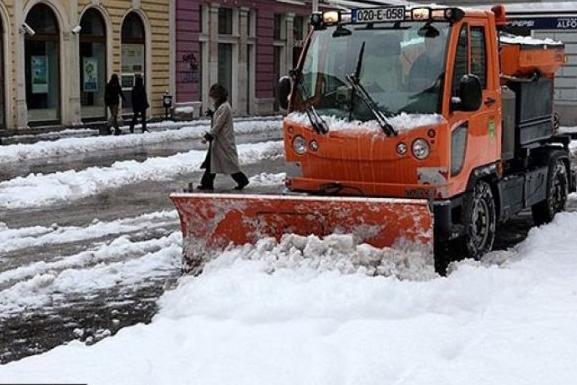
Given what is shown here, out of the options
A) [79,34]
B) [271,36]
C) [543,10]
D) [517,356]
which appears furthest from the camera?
[271,36]

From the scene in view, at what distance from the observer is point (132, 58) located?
31.5 metres


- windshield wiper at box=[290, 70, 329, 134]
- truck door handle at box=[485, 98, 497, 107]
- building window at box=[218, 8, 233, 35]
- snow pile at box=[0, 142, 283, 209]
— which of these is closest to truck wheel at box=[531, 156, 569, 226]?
truck door handle at box=[485, 98, 497, 107]

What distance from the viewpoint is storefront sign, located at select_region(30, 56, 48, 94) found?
Result: 2773 cm

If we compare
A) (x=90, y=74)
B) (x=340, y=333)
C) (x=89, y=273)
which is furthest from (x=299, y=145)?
(x=90, y=74)

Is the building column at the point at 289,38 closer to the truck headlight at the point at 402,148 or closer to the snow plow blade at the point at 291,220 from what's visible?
the snow plow blade at the point at 291,220

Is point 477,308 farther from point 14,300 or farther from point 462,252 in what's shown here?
point 14,300

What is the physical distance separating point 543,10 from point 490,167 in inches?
1053

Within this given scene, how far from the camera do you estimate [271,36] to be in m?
39.2

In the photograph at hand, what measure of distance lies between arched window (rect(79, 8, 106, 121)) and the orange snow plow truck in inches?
810

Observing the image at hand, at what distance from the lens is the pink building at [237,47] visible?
1330 inches

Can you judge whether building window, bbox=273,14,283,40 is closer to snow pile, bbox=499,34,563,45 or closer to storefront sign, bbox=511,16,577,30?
storefront sign, bbox=511,16,577,30

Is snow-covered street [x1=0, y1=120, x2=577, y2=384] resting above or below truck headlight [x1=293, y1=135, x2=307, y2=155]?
below

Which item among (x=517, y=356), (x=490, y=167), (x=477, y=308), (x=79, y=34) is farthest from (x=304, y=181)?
(x=79, y=34)

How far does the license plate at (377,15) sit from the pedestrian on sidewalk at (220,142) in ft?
15.4
